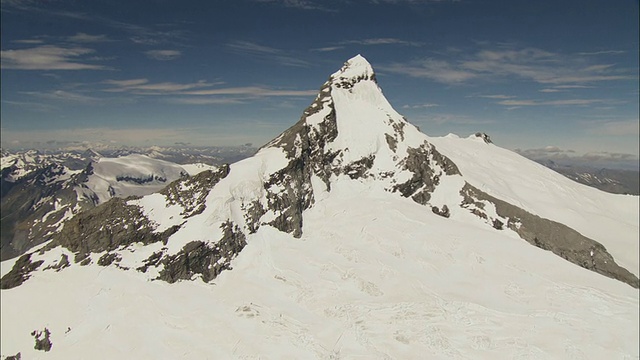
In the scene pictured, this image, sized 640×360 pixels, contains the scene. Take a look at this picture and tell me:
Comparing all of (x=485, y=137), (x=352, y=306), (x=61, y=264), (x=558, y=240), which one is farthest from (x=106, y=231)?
(x=485, y=137)

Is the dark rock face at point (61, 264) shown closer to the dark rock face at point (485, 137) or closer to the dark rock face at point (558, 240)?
the dark rock face at point (558, 240)

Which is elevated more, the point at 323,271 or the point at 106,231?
the point at 106,231

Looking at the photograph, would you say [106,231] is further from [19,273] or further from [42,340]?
[42,340]

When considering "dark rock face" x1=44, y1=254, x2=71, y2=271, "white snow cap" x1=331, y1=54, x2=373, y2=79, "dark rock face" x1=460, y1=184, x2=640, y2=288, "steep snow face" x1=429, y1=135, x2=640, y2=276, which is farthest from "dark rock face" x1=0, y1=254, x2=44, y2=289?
"steep snow face" x1=429, y1=135, x2=640, y2=276

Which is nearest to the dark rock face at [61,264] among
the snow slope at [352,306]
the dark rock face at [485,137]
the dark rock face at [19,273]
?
the snow slope at [352,306]

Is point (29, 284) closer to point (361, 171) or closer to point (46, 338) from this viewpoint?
point (46, 338)

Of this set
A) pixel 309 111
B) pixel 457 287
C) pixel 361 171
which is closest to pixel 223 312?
pixel 457 287
